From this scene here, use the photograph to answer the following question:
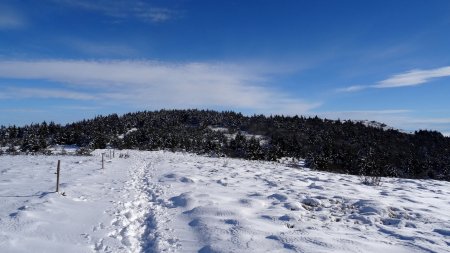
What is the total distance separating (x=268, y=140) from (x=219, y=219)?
8748 cm

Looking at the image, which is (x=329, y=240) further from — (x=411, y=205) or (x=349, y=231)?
(x=411, y=205)

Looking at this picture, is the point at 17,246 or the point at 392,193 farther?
the point at 392,193

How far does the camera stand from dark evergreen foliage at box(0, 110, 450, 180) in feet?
208

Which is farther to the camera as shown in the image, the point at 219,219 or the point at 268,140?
the point at 268,140

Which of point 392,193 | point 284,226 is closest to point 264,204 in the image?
point 284,226

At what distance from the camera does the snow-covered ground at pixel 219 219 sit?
7613 mm

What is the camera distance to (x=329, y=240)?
7789 mm

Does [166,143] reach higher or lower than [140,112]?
lower

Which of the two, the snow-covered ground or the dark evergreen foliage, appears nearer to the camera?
the snow-covered ground

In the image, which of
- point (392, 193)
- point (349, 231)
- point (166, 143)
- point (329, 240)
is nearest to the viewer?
point (329, 240)

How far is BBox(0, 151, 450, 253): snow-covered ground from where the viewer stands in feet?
25.0

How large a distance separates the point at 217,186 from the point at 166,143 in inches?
2323

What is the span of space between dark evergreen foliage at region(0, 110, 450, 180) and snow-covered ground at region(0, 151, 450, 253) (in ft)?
96.8

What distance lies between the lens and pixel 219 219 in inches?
384
